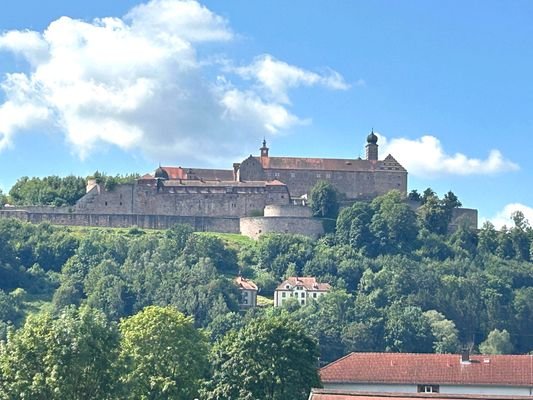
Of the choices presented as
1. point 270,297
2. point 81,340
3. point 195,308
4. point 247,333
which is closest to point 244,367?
point 247,333

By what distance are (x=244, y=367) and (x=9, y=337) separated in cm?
1362

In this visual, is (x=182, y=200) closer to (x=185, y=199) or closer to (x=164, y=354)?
(x=185, y=199)

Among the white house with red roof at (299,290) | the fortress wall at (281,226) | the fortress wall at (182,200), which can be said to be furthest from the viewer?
the fortress wall at (182,200)

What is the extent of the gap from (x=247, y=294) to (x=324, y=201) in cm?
2109

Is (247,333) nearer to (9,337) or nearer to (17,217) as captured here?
(9,337)

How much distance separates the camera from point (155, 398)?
6894 cm

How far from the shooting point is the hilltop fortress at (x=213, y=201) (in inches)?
6688

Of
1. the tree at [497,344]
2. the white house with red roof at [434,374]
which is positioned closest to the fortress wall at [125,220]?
the tree at [497,344]

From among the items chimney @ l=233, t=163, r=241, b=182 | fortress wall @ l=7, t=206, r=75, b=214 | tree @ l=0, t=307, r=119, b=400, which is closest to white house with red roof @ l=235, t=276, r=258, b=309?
chimney @ l=233, t=163, r=241, b=182

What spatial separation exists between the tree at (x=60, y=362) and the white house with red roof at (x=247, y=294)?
95491 millimetres

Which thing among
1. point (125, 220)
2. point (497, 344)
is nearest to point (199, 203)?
point (125, 220)

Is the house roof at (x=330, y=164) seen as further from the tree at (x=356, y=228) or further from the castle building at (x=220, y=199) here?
the tree at (x=356, y=228)

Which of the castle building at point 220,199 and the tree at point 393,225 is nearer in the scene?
the tree at point 393,225

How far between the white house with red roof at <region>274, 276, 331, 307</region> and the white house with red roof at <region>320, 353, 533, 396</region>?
287ft
